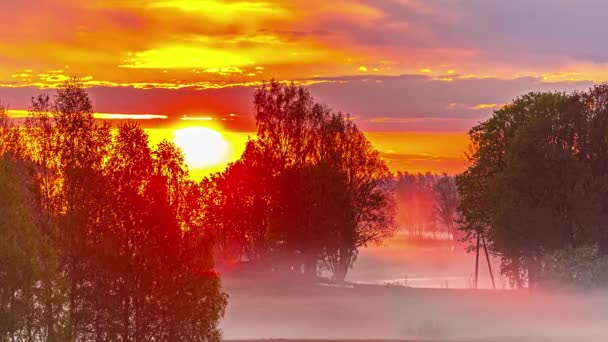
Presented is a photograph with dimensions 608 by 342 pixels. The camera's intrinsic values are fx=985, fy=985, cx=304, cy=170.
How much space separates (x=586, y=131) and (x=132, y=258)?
58.9m

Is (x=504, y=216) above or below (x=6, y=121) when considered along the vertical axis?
below

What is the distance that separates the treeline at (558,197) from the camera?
308ft

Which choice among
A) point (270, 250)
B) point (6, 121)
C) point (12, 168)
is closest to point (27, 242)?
point (12, 168)

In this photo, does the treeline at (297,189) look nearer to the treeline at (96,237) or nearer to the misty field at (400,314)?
the misty field at (400,314)

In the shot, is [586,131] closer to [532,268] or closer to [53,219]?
[532,268]

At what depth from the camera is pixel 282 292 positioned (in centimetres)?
9700

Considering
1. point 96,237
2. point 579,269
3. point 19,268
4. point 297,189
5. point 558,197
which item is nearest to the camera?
point 19,268

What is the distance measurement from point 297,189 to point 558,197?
27157 millimetres

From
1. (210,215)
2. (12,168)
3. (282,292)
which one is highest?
(12,168)

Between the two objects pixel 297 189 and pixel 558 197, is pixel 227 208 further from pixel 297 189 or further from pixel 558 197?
pixel 558 197

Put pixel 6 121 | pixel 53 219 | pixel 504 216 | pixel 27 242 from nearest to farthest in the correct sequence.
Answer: pixel 27 242 → pixel 53 219 → pixel 6 121 → pixel 504 216

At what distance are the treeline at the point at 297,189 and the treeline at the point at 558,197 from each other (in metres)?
16.6

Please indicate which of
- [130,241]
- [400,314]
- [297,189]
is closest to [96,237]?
[130,241]

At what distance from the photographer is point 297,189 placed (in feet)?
344
